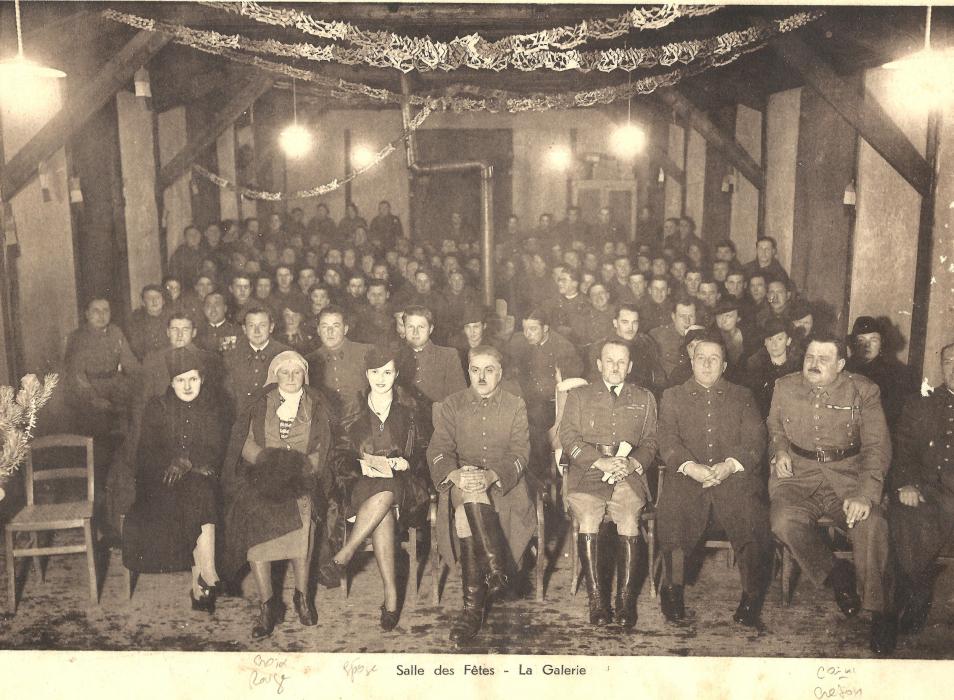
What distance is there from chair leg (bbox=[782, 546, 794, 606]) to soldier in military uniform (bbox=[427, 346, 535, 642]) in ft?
4.56

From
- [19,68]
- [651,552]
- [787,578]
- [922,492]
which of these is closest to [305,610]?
[651,552]

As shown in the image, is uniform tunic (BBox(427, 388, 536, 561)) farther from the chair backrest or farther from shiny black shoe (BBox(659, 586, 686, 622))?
the chair backrest

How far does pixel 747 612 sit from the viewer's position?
3.93 m

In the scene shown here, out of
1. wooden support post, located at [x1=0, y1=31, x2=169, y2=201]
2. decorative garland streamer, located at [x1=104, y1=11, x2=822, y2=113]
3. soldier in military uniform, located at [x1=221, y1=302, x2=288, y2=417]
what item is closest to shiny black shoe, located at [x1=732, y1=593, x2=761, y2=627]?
soldier in military uniform, located at [x1=221, y1=302, x2=288, y2=417]

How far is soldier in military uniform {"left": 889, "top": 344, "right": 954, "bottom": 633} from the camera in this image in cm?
389

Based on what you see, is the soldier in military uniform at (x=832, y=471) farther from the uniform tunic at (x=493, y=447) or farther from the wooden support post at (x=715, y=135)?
the wooden support post at (x=715, y=135)

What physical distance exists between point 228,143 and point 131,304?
4047 mm

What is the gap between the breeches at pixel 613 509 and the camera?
4031 mm

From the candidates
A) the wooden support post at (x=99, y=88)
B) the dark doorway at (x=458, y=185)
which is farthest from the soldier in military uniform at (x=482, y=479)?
the dark doorway at (x=458, y=185)

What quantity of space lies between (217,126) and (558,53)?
4667 mm

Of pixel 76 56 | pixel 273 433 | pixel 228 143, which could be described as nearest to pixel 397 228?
pixel 228 143

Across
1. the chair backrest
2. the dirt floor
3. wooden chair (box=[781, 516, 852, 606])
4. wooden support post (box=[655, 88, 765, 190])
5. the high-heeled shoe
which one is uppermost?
wooden support post (box=[655, 88, 765, 190])

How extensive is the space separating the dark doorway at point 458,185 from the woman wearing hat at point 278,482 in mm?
8845

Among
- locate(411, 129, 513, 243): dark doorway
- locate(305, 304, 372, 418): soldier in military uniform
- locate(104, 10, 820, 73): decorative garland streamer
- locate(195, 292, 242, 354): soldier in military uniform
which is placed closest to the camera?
locate(104, 10, 820, 73): decorative garland streamer
